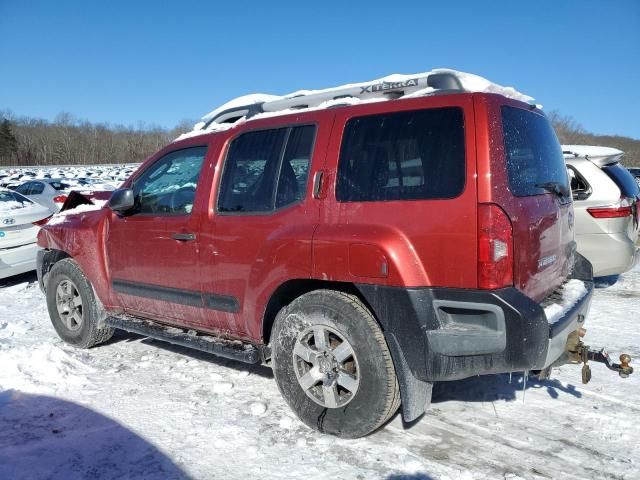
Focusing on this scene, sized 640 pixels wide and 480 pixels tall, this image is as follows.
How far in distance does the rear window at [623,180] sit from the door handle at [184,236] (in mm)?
5046

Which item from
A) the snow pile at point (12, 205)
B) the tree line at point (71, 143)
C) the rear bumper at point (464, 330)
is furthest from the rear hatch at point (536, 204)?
the tree line at point (71, 143)

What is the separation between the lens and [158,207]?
409 centimetres

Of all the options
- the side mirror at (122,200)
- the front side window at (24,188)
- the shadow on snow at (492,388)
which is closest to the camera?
the shadow on snow at (492,388)

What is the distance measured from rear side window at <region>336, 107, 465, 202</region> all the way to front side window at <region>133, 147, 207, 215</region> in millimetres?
1374

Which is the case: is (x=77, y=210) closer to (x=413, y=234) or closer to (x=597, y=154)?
(x=413, y=234)

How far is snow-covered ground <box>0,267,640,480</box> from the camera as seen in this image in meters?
2.78

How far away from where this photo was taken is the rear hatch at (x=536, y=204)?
267cm

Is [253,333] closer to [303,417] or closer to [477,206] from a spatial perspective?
[303,417]

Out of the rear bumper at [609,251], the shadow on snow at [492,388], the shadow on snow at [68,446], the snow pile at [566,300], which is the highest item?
the snow pile at [566,300]

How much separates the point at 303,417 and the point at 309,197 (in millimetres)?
1368

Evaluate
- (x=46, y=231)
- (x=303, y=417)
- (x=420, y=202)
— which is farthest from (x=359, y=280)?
(x=46, y=231)

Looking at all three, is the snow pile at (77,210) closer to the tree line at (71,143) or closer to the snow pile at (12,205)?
the snow pile at (12,205)

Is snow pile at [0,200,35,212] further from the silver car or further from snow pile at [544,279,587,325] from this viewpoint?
the silver car

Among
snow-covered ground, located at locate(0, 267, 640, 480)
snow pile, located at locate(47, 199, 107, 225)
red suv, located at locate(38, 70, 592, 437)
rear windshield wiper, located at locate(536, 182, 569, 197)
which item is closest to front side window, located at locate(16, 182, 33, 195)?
snow pile, located at locate(47, 199, 107, 225)
